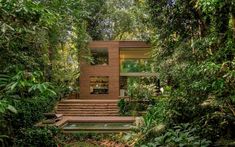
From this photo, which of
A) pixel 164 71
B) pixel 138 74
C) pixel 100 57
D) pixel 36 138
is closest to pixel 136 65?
pixel 138 74

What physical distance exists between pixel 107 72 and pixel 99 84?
101 centimetres

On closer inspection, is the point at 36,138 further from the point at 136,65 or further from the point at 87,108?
the point at 136,65

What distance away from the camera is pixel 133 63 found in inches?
896

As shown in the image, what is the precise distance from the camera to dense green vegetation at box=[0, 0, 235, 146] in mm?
3340

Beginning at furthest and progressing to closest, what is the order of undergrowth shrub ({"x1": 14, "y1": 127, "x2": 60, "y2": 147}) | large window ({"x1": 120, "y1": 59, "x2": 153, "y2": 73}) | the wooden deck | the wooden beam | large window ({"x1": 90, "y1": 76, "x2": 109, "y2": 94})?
large window ({"x1": 120, "y1": 59, "x2": 153, "y2": 73}) < large window ({"x1": 90, "y1": 76, "x2": 109, "y2": 94}) < the wooden beam < the wooden deck < undergrowth shrub ({"x1": 14, "y1": 127, "x2": 60, "y2": 147})

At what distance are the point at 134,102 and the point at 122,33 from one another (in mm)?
9996

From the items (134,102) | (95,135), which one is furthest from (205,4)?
(134,102)

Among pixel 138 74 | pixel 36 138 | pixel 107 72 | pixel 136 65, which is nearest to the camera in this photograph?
pixel 36 138

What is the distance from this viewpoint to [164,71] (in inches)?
542

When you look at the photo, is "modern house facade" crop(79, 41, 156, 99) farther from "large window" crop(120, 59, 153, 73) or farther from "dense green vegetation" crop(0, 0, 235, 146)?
"dense green vegetation" crop(0, 0, 235, 146)

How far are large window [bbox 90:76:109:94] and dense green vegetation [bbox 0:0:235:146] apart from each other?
4.09 metres

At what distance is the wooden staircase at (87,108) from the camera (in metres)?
17.0

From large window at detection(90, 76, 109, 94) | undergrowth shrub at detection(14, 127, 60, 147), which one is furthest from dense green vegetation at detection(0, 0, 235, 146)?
large window at detection(90, 76, 109, 94)

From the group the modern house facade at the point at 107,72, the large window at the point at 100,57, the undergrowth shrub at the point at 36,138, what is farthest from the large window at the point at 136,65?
the undergrowth shrub at the point at 36,138
